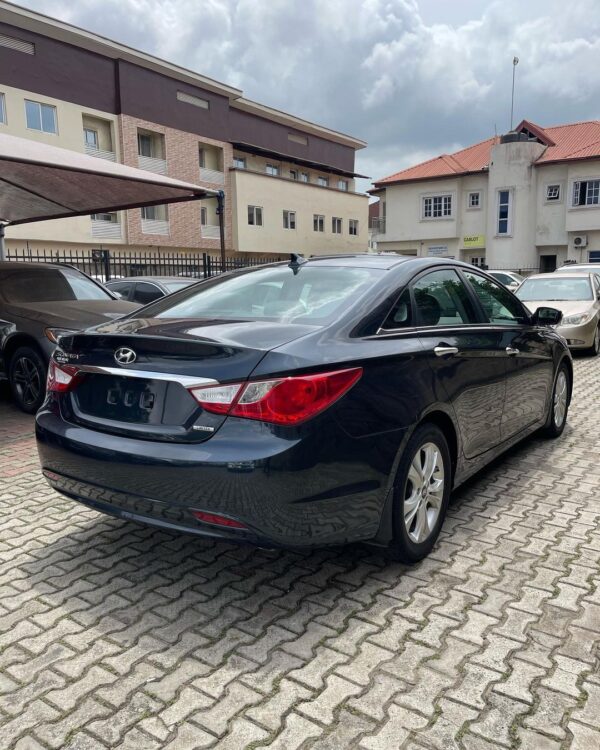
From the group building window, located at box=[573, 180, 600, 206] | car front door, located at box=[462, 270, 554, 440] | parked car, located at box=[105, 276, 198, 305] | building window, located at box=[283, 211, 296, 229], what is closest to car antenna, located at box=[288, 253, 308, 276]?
car front door, located at box=[462, 270, 554, 440]

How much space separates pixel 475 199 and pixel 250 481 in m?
40.1

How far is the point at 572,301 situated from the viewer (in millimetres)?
11961

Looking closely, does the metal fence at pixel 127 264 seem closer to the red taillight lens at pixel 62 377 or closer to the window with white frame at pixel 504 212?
the red taillight lens at pixel 62 377

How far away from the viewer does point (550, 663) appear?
2.47 m

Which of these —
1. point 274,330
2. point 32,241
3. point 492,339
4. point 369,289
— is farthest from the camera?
point 32,241

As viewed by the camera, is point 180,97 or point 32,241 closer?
point 32,241

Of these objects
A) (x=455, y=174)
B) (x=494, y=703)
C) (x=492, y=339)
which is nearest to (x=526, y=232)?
(x=455, y=174)

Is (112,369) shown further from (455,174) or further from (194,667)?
(455,174)

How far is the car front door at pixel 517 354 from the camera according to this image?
4359 millimetres

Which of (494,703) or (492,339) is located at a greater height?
(492,339)

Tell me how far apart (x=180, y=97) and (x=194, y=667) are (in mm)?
34330

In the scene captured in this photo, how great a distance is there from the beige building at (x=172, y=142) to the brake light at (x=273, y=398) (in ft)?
83.9

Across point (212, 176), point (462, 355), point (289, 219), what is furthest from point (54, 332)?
point (289, 219)

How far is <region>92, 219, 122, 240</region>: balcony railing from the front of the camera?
28703 millimetres
